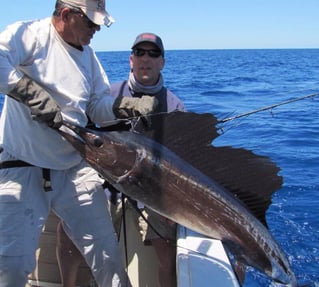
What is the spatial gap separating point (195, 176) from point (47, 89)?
29.9 inches

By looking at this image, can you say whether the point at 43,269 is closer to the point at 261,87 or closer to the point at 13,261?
the point at 13,261

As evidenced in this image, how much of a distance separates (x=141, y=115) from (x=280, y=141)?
617cm

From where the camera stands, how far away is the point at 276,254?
2.02m

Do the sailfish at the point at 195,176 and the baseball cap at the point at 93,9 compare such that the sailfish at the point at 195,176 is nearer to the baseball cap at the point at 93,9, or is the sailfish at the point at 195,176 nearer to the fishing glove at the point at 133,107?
the fishing glove at the point at 133,107

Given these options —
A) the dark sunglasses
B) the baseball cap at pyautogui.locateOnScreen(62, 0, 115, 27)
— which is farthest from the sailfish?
the dark sunglasses

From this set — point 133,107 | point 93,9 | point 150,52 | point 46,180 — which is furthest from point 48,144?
point 150,52

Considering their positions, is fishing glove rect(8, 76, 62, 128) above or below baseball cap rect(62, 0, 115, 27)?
below

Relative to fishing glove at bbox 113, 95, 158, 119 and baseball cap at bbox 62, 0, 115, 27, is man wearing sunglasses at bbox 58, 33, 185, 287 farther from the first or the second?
baseball cap at bbox 62, 0, 115, 27

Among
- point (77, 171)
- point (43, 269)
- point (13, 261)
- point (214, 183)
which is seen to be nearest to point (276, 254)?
point (214, 183)

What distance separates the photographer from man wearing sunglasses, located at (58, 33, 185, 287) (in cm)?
237

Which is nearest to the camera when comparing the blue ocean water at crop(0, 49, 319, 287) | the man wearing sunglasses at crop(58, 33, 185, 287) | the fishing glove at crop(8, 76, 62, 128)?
the fishing glove at crop(8, 76, 62, 128)

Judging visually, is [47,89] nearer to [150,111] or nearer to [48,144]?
[48,144]

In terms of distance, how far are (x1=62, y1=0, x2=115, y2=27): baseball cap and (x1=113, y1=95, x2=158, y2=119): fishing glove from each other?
15.0 inches

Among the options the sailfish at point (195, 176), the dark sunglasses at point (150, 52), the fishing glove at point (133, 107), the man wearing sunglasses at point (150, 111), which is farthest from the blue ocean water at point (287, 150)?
the dark sunglasses at point (150, 52)
